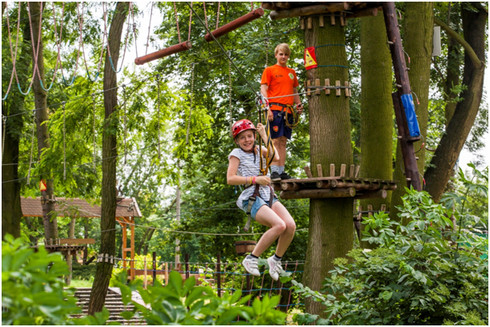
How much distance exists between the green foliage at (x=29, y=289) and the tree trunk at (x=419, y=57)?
326 inches

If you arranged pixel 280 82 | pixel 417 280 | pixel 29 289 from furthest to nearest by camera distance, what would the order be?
pixel 280 82, pixel 417 280, pixel 29 289

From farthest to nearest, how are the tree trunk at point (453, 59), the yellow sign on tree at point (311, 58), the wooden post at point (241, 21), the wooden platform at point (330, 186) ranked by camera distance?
the tree trunk at point (453, 59), the yellow sign on tree at point (311, 58), the wooden platform at point (330, 186), the wooden post at point (241, 21)

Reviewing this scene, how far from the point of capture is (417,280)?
3934 mm

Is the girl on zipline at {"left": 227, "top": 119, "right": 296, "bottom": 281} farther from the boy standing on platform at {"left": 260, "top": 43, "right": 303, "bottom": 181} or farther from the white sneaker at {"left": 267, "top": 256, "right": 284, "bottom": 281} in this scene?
the boy standing on platform at {"left": 260, "top": 43, "right": 303, "bottom": 181}

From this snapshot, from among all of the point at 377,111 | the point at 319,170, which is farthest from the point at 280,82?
the point at 377,111

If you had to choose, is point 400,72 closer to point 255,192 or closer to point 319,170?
point 319,170

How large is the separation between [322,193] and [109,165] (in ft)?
26.2

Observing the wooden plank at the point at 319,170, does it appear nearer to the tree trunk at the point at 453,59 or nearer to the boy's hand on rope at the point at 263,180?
the boy's hand on rope at the point at 263,180

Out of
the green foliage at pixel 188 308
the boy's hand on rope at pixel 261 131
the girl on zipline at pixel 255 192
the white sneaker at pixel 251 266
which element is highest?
the boy's hand on rope at pixel 261 131

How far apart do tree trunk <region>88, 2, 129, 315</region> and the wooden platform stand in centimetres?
755

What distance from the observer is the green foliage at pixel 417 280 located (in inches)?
158

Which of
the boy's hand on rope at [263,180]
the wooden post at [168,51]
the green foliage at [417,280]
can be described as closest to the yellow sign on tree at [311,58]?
the wooden post at [168,51]

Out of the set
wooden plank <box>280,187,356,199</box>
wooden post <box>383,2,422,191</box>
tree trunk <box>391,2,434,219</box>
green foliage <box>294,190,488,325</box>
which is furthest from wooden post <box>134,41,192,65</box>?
tree trunk <box>391,2,434,219</box>

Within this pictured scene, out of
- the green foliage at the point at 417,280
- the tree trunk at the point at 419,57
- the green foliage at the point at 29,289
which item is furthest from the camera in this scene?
the tree trunk at the point at 419,57
